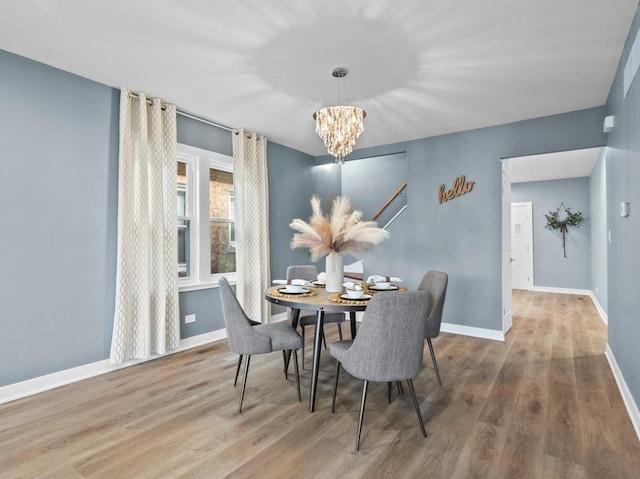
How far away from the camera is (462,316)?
185 inches

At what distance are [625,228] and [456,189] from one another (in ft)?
7.21

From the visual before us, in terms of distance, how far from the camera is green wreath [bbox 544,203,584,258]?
7.77 metres

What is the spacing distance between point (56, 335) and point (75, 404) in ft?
2.17

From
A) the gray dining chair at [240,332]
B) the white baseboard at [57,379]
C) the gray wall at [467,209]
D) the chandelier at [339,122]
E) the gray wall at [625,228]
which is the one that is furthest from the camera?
the gray wall at [467,209]

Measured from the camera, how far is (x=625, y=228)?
105 inches

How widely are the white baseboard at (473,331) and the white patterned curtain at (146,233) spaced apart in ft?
11.2

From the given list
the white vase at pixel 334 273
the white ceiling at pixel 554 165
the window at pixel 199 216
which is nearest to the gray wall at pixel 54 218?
the window at pixel 199 216

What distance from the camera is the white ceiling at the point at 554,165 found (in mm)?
5789

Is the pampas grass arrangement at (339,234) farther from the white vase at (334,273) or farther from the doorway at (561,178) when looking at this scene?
the doorway at (561,178)

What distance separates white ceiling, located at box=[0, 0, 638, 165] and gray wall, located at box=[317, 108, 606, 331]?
37 cm

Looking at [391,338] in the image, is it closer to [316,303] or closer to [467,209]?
[316,303]

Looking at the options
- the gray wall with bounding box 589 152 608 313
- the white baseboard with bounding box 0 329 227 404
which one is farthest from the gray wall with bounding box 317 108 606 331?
the white baseboard with bounding box 0 329 227 404

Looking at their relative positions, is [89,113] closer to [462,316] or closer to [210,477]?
[210,477]

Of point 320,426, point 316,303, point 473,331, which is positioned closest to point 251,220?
point 316,303
